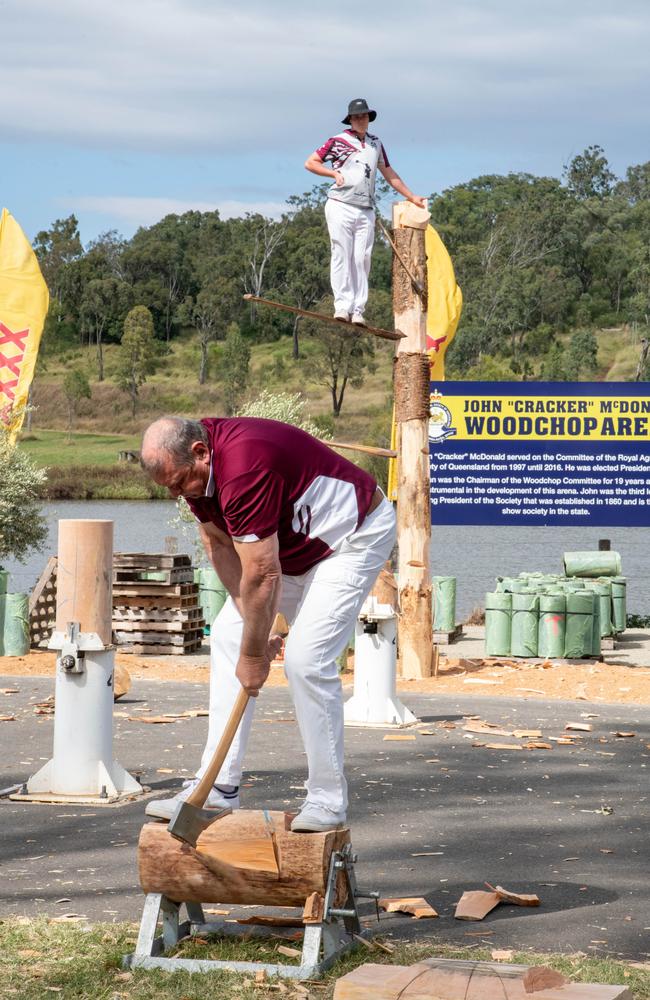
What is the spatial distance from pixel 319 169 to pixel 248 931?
29.3 ft

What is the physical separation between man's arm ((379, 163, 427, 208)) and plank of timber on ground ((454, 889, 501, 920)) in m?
8.93

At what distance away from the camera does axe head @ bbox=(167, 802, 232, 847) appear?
4.86 meters

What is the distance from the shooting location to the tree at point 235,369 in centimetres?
8206

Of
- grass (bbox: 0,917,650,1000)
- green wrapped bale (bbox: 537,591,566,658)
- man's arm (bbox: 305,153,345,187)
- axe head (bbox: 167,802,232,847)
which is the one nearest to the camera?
grass (bbox: 0,917,650,1000)

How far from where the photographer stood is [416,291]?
46.4 ft

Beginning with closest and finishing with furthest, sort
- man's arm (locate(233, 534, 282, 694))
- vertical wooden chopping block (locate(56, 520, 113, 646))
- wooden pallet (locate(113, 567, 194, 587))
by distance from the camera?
man's arm (locate(233, 534, 282, 694)) → vertical wooden chopping block (locate(56, 520, 113, 646)) → wooden pallet (locate(113, 567, 194, 587))

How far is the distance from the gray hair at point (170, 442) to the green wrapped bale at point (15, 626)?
1171 cm

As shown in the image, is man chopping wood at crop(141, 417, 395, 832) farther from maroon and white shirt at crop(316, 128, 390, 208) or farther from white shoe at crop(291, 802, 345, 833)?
maroon and white shirt at crop(316, 128, 390, 208)

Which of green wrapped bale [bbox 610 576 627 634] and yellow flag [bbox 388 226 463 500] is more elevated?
yellow flag [bbox 388 226 463 500]

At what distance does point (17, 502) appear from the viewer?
77.7 feet

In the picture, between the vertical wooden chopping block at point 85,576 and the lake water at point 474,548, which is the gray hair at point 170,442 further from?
the lake water at point 474,548

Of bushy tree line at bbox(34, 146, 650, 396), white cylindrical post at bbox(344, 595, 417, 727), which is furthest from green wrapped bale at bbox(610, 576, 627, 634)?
bushy tree line at bbox(34, 146, 650, 396)

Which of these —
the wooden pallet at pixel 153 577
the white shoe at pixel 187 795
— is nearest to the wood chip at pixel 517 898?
the white shoe at pixel 187 795

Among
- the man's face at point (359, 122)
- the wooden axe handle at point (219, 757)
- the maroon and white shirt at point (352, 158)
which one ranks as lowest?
the wooden axe handle at point (219, 757)
